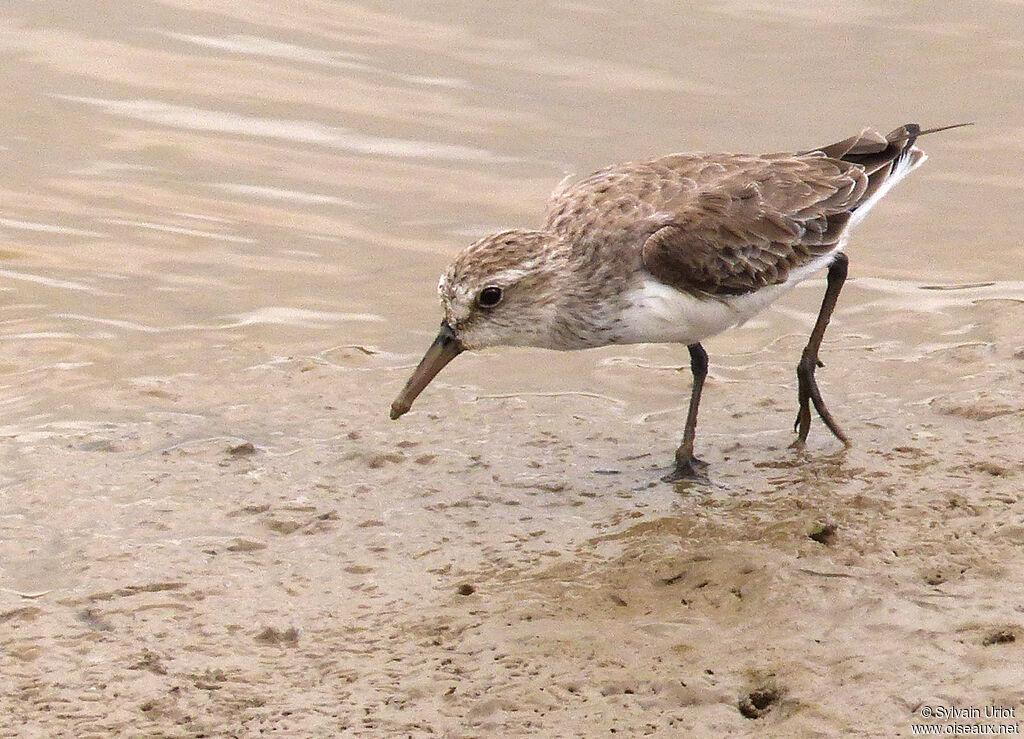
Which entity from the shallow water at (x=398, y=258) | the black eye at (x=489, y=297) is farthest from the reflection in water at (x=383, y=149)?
the black eye at (x=489, y=297)

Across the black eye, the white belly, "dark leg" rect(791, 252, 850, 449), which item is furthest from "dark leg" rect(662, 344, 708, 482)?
the black eye

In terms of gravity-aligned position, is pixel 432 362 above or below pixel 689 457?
above

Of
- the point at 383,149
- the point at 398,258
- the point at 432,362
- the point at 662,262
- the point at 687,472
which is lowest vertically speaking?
the point at 687,472

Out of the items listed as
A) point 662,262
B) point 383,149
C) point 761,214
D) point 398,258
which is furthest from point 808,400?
point 383,149

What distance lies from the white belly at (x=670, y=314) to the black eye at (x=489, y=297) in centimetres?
66

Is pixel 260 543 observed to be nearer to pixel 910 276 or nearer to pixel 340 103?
pixel 910 276

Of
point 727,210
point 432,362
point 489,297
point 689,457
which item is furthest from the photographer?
point 727,210

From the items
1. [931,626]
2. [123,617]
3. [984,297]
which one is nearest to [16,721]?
[123,617]

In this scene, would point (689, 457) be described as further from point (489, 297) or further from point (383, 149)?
point (383, 149)

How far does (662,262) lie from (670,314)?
272 millimetres

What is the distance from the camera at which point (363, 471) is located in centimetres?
759

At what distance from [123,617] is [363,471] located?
186 cm

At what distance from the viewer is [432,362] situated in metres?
7.40

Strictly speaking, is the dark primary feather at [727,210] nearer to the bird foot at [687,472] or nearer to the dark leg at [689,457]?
the dark leg at [689,457]
